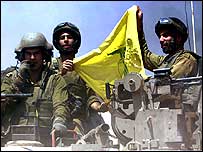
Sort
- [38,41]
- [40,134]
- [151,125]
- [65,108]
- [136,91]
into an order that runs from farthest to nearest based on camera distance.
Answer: [38,41], [65,108], [40,134], [136,91], [151,125]

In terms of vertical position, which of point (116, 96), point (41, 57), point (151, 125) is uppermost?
point (41, 57)

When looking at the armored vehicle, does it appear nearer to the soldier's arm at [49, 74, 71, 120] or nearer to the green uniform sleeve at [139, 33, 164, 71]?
the soldier's arm at [49, 74, 71, 120]

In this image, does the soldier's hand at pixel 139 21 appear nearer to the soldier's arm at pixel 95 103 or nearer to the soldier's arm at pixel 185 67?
the soldier's arm at pixel 185 67

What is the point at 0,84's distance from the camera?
469 centimetres

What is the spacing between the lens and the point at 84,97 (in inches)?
223

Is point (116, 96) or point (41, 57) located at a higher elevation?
point (41, 57)

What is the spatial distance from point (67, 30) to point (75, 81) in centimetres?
61

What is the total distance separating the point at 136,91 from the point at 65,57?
206cm

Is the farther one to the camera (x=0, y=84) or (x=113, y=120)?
(x=0, y=84)

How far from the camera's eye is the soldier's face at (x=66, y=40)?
6.00 m

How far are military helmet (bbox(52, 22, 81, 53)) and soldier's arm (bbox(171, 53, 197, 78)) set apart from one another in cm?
143

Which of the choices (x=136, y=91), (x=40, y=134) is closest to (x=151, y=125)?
(x=136, y=91)

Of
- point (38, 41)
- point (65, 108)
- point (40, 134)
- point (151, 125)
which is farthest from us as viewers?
point (38, 41)

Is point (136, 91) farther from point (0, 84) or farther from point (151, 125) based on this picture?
point (0, 84)
